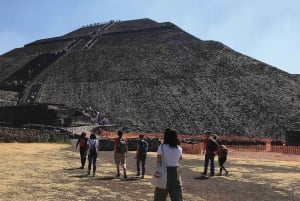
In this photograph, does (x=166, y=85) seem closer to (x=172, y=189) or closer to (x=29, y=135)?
(x=29, y=135)

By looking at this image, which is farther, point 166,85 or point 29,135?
point 166,85

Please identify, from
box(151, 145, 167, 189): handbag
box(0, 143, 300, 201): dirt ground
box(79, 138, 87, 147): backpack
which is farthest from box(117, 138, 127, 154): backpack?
box(151, 145, 167, 189): handbag

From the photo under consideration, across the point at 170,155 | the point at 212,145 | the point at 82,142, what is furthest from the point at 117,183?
the point at 170,155

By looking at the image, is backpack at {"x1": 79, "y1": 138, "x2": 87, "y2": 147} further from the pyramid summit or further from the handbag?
the pyramid summit

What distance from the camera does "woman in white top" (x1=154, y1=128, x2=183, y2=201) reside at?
9.24m

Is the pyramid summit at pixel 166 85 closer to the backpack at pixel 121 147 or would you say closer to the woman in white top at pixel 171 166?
the backpack at pixel 121 147

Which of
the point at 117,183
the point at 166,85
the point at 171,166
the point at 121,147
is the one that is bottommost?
the point at 117,183

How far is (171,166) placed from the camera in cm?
938

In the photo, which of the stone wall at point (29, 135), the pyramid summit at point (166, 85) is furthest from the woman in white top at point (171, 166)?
the pyramid summit at point (166, 85)

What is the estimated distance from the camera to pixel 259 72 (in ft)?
182

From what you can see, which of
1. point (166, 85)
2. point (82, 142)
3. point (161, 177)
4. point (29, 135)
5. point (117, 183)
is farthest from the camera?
point (166, 85)

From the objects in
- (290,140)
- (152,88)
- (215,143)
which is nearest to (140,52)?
(152,88)

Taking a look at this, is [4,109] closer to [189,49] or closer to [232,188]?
[189,49]

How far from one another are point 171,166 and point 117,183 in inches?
292
